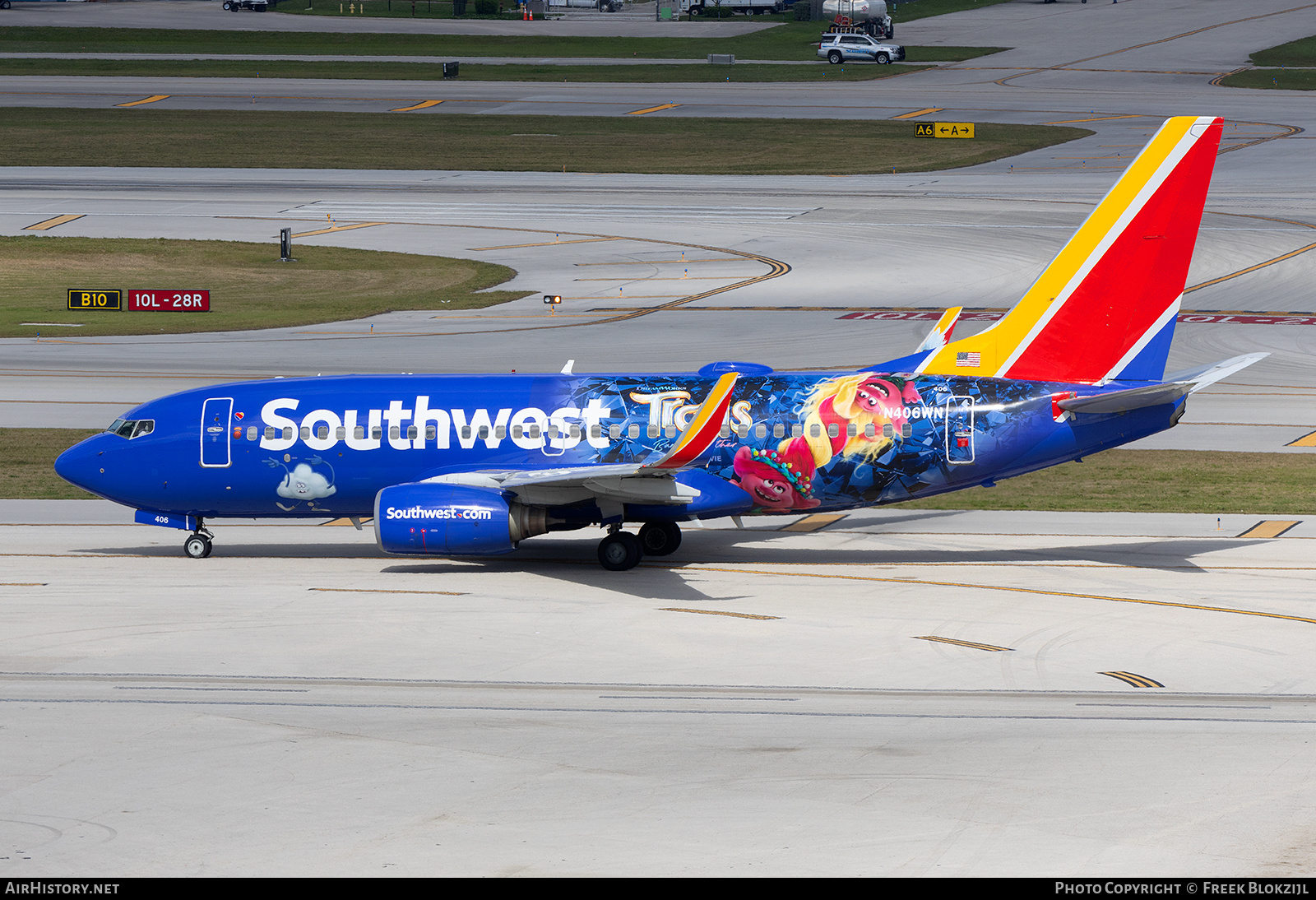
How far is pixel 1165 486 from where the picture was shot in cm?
4159

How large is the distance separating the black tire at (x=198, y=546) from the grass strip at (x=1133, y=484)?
27.7 feet

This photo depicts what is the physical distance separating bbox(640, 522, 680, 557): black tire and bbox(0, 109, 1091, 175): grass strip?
7122 centimetres

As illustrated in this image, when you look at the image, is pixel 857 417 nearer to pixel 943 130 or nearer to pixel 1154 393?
pixel 1154 393

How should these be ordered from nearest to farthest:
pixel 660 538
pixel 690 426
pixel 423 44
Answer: pixel 690 426
pixel 660 538
pixel 423 44

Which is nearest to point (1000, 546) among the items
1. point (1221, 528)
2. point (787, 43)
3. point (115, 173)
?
point (1221, 528)

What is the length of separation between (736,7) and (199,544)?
164m

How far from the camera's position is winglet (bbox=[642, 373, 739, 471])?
29.3 m

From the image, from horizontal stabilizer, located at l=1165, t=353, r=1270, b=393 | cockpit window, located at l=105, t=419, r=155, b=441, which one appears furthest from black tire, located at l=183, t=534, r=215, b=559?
horizontal stabilizer, located at l=1165, t=353, r=1270, b=393

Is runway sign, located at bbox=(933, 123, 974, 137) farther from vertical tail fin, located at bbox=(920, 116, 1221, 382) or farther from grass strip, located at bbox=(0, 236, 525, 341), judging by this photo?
→ vertical tail fin, located at bbox=(920, 116, 1221, 382)

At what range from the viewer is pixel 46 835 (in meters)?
18.5

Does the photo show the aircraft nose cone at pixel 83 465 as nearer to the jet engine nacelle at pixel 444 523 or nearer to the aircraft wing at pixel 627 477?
the jet engine nacelle at pixel 444 523

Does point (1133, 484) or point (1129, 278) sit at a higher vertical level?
point (1129, 278)

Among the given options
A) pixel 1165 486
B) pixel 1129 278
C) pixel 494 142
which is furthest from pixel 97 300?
pixel 1129 278

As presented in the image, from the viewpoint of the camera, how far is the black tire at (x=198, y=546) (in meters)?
35.2
